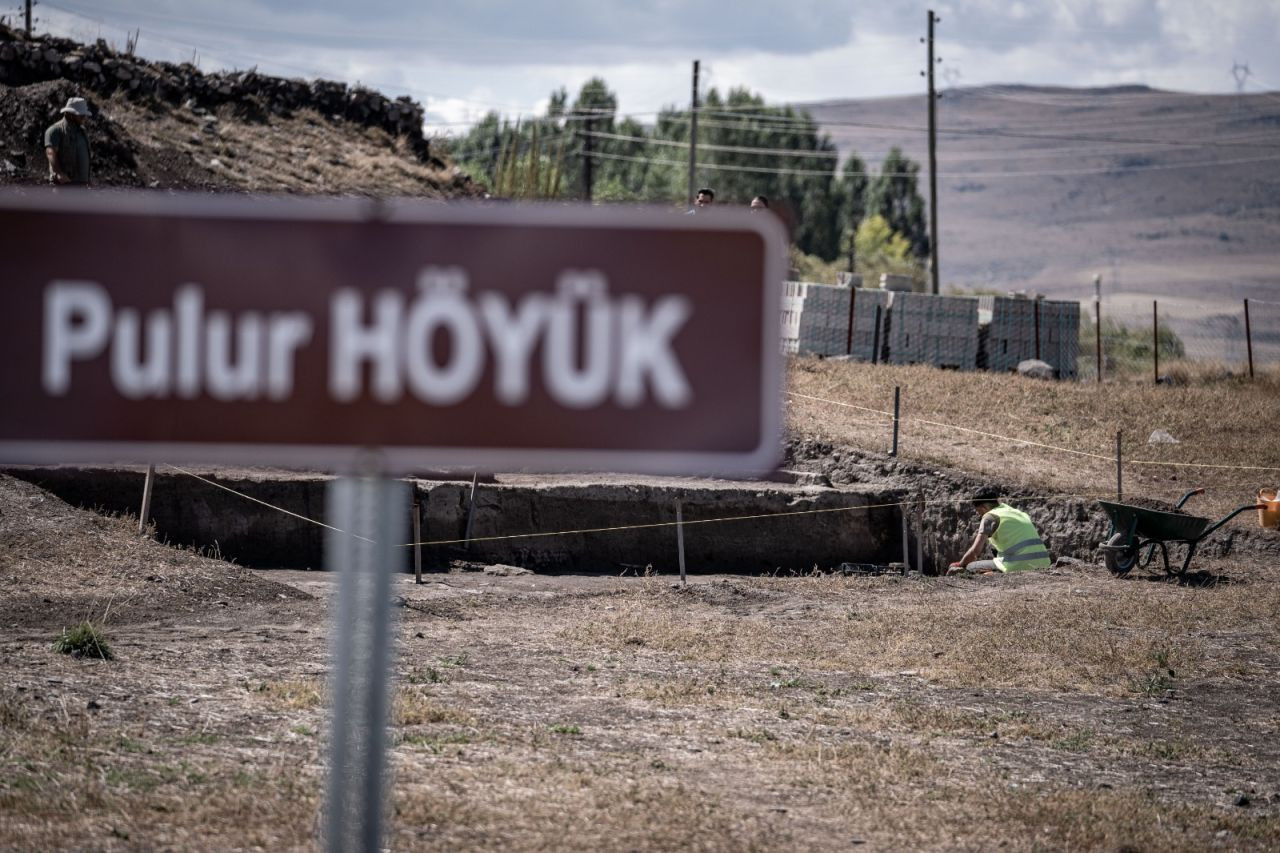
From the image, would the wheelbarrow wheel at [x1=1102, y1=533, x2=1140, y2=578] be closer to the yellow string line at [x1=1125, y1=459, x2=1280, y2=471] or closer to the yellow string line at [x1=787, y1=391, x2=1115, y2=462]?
the yellow string line at [x1=1125, y1=459, x2=1280, y2=471]

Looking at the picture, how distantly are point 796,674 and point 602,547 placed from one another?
8.65 metres

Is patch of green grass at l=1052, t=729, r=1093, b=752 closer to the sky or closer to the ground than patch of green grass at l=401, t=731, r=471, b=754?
closer to the ground

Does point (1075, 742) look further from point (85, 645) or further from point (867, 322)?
point (867, 322)

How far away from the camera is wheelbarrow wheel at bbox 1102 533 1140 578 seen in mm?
16359

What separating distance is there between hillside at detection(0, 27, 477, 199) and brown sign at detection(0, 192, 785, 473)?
22.7 m

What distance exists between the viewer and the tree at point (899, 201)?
143 m

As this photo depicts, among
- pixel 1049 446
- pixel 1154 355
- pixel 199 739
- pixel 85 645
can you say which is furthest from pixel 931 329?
pixel 199 739

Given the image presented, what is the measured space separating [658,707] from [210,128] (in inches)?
1075

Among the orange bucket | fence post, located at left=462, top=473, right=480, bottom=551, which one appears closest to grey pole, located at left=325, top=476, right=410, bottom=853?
fence post, located at left=462, top=473, right=480, bottom=551

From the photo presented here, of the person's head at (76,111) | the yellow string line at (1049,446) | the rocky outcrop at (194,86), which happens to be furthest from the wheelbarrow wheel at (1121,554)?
the rocky outcrop at (194,86)

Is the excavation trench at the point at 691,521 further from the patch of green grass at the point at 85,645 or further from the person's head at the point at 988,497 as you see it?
the patch of green grass at the point at 85,645

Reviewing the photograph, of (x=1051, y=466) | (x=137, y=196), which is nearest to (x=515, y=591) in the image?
(x=1051, y=466)

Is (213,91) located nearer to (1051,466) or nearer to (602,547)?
(602,547)

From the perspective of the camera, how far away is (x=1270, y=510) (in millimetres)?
17922
